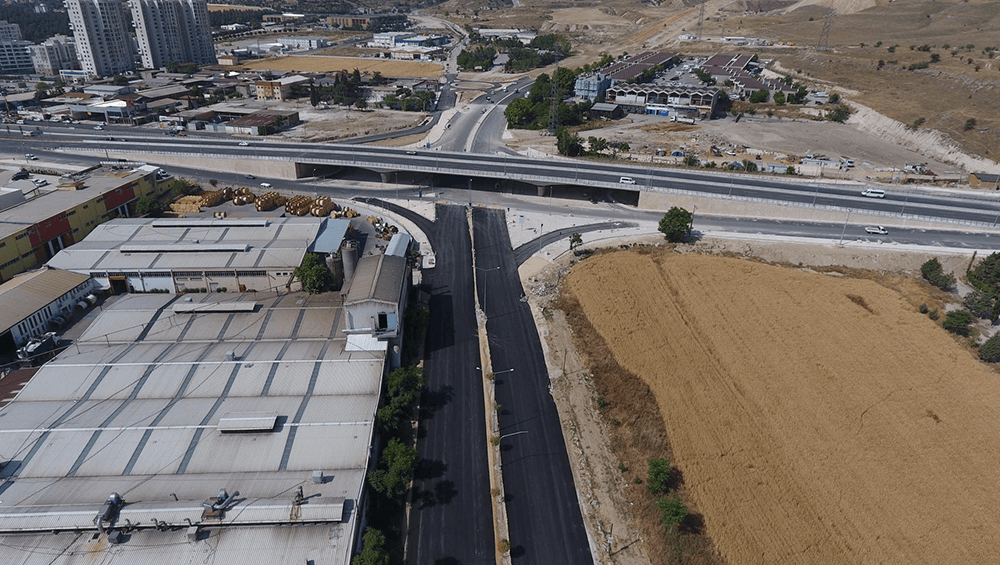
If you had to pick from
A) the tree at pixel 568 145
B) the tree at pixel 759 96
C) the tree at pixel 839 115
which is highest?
the tree at pixel 759 96

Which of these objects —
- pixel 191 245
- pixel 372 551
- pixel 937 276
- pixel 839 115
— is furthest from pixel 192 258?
pixel 839 115

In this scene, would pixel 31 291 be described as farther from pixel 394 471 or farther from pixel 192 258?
pixel 394 471

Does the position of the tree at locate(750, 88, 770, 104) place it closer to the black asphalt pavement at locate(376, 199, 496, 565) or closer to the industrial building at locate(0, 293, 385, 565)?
the black asphalt pavement at locate(376, 199, 496, 565)

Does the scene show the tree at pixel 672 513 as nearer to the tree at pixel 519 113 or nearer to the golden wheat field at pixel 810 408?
the golden wheat field at pixel 810 408

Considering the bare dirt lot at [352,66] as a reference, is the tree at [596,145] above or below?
below

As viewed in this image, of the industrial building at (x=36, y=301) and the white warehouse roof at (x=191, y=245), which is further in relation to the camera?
the white warehouse roof at (x=191, y=245)

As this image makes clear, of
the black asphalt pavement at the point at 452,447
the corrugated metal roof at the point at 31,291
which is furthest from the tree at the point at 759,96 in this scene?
the corrugated metal roof at the point at 31,291

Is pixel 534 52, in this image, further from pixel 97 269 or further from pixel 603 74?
pixel 97 269
